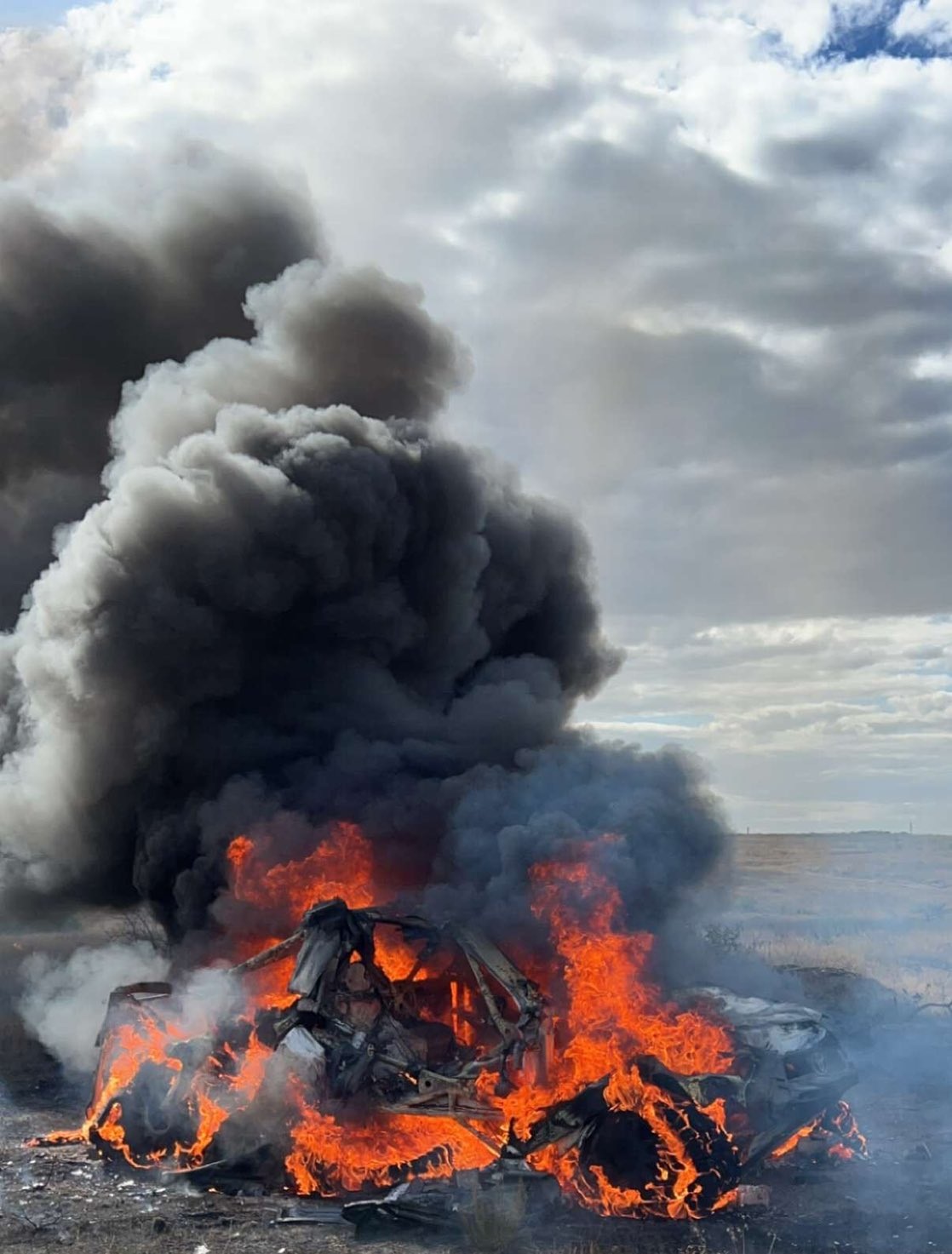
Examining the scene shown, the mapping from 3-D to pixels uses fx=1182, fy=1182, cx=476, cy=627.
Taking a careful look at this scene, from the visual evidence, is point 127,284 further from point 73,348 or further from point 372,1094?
point 372,1094

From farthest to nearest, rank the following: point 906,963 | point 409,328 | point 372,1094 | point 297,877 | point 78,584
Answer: point 906,963 → point 409,328 → point 78,584 → point 297,877 → point 372,1094

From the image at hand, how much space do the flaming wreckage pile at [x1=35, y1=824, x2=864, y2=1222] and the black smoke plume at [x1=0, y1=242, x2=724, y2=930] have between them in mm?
2200

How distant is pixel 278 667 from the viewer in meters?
24.5

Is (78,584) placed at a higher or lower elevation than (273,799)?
higher

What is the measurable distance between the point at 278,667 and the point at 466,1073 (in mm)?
10950

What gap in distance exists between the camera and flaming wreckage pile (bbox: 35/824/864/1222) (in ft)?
48.2

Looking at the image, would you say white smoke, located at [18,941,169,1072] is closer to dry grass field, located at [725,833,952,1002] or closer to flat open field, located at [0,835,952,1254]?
flat open field, located at [0,835,952,1254]

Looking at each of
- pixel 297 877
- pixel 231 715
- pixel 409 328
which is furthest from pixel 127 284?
pixel 297 877

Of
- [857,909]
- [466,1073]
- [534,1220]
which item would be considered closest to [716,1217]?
[534,1220]

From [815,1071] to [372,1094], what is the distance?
5966 millimetres

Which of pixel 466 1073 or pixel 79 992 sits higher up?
pixel 466 1073

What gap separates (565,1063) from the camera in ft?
52.2

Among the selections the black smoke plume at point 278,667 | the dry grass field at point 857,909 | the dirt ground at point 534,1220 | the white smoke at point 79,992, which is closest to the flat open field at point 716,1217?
the dirt ground at point 534,1220

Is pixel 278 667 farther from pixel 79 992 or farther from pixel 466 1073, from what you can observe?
pixel 466 1073
